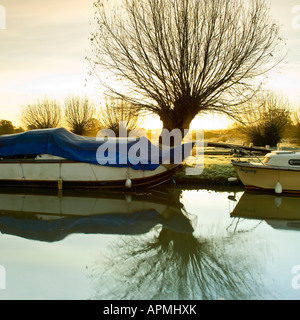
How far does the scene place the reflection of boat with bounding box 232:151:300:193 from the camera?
12047 mm

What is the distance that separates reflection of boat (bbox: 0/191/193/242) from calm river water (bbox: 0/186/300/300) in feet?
0.08

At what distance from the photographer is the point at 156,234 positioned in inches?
298

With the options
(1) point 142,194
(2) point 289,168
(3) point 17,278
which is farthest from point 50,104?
(3) point 17,278

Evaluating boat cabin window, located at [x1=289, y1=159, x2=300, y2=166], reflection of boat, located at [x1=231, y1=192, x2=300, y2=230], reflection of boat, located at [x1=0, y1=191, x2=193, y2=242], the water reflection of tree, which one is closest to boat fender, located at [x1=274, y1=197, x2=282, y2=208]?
reflection of boat, located at [x1=231, y1=192, x2=300, y2=230]

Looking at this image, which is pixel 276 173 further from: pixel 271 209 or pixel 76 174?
pixel 76 174

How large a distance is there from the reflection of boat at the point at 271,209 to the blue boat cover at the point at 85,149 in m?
3.45

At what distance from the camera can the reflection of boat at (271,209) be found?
8.84 meters

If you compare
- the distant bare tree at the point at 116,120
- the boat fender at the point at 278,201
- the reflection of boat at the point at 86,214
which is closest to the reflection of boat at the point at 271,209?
the boat fender at the point at 278,201

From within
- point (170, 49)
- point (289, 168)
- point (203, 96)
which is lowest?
point (289, 168)

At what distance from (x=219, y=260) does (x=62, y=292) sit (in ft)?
8.99

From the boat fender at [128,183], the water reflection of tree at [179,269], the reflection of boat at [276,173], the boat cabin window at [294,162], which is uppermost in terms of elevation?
the boat cabin window at [294,162]

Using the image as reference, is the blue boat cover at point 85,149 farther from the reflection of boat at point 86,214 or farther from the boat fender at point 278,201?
the boat fender at point 278,201

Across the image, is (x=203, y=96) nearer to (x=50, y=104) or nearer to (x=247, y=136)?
(x=247, y=136)
